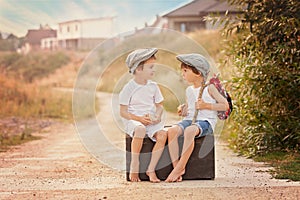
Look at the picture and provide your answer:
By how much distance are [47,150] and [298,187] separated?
11.3 ft

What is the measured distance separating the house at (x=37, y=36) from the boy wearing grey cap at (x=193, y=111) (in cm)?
953

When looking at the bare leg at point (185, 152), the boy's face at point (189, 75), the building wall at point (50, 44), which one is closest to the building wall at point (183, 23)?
the building wall at point (50, 44)

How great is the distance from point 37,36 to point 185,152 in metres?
10.2

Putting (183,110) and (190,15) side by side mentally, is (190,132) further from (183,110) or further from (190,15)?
(190,15)

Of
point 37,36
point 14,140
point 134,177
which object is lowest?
point 14,140

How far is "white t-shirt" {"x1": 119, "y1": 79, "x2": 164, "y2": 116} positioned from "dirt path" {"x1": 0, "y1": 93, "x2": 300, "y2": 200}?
1.81 ft

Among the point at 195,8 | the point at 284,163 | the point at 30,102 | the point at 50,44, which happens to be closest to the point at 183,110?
the point at 284,163

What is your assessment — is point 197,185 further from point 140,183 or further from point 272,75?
point 272,75

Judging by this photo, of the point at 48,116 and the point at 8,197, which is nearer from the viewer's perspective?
the point at 8,197

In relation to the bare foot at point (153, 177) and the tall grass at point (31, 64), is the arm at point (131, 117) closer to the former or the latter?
the bare foot at point (153, 177)

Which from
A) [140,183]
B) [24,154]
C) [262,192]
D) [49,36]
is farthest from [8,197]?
[49,36]

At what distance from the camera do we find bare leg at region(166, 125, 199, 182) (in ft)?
15.6

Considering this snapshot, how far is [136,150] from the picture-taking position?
4746mm

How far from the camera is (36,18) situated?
13328 millimetres
